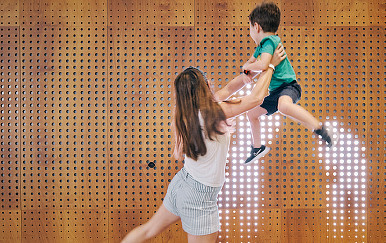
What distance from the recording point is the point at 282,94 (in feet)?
6.12

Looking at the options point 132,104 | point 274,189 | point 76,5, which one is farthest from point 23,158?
point 274,189

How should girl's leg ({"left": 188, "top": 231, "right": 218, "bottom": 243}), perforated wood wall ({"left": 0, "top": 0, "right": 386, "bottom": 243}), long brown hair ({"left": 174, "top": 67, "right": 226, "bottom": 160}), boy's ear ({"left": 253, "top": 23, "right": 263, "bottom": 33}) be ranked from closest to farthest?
boy's ear ({"left": 253, "top": 23, "right": 263, "bottom": 33}) → long brown hair ({"left": 174, "top": 67, "right": 226, "bottom": 160}) → girl's leg ({"left": 188, "top": 231, "right": 218, "bottom": 243}) → perforated wood wall ({"left": 0, "top": 0, "right": 386, "bottom": 243})

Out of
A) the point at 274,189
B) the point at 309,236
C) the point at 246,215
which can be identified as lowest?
the point at 309,236

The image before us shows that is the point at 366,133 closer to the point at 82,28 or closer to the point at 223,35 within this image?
the point at 223,35

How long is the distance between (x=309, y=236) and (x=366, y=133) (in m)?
1.50

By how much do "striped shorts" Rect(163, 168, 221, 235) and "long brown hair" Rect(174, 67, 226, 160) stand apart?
0.69ft

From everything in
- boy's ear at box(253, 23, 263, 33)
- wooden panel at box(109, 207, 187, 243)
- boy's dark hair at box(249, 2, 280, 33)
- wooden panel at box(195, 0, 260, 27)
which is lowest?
wooden panel at box(109, 207, 187, 243)

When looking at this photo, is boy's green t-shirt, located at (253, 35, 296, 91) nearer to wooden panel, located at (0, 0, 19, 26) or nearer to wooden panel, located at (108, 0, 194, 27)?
wooden panel, located at (108, 0, 194, 27)

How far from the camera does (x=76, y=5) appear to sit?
12.6ft

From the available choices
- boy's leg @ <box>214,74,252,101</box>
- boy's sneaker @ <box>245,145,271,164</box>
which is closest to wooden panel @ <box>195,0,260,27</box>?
boy's leg @ <box>214,74,252,101</box>

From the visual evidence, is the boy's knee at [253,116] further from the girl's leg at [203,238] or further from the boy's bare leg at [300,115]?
the girl's leg at [203,238]

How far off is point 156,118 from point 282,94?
7.27ft

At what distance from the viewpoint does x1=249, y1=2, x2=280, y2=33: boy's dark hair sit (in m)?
1.75

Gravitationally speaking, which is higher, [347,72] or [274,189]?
[347,72]
